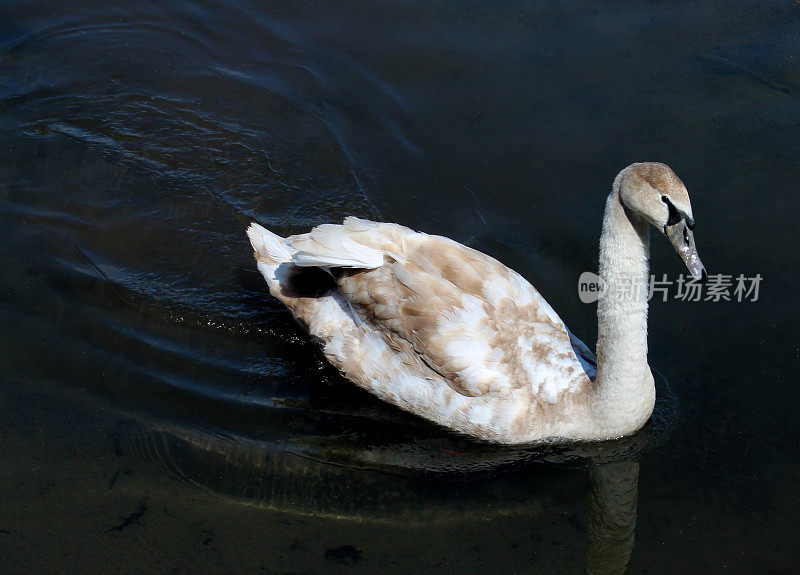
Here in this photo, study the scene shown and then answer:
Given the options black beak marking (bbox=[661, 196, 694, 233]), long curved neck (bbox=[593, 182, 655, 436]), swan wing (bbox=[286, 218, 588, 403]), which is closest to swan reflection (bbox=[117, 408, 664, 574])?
long curved neck (bbox=[593, 182, 655, 436])

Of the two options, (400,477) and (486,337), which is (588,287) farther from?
(400,477)

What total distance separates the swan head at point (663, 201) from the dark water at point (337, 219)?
5.43 feet

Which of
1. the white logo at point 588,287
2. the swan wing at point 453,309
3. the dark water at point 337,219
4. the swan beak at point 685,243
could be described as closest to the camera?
the swan beak at point 685,243

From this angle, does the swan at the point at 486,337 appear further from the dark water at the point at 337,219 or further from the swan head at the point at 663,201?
the dark water at the point at 337,219

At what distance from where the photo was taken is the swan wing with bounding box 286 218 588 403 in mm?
6129

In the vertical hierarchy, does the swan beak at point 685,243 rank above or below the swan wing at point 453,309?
above

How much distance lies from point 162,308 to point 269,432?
5.48 ft

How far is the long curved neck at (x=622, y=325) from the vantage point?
5664 mm

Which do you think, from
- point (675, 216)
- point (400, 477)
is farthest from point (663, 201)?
point (400, 477)

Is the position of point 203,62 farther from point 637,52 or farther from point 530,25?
point 637,52

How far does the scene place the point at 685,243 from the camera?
5.48m

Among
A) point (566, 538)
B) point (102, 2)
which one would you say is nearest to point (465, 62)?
point (102, 2)

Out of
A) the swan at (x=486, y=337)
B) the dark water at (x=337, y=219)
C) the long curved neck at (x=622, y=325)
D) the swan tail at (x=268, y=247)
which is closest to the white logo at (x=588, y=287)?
the dark water at (x=337, y=219)

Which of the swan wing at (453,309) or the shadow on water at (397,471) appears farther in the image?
the swan wing at (453,309)
